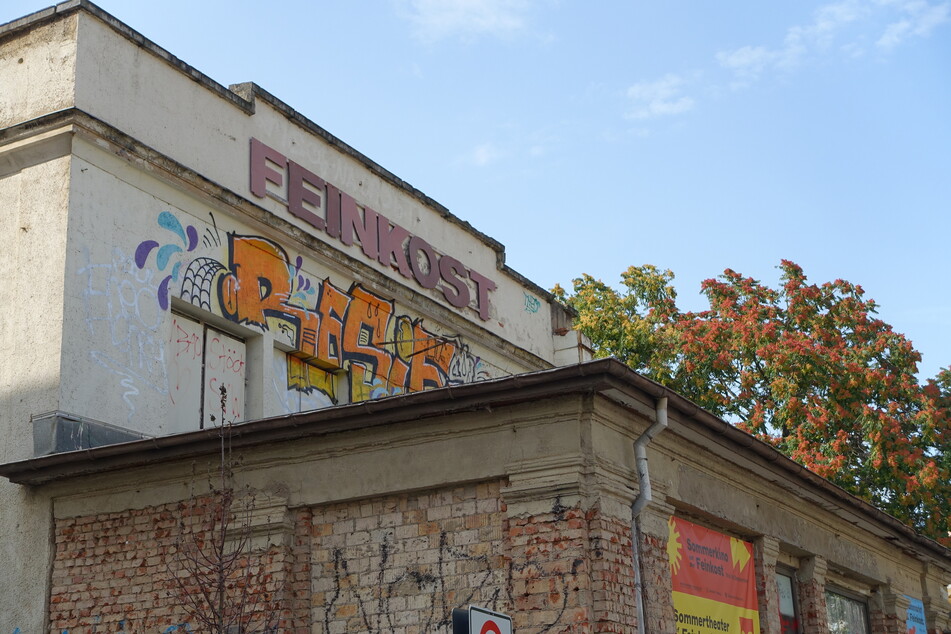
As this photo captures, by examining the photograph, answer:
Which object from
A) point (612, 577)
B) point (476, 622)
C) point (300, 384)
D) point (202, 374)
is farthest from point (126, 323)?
point (476, 622)

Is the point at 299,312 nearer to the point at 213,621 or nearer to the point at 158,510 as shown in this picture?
the point at 158,510

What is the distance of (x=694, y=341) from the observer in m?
29.5

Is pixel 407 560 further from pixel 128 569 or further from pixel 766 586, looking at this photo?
pixel 766 586

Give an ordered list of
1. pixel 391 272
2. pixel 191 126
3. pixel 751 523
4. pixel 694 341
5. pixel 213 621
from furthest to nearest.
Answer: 1. pixel 694 341
2. pixel 391 272
3. pixel 191 126
4. pixel 751 523
5. pixel 213 621

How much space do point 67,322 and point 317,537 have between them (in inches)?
153

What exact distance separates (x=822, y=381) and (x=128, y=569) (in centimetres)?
1920

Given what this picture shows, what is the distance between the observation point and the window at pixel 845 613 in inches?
609

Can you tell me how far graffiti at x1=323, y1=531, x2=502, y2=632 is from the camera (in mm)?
10570

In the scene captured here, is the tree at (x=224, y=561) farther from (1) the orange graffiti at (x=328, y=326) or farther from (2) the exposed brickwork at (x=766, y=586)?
(2) the exposed brickwork at (x=766, y=586)

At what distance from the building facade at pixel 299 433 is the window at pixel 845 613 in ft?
0.14

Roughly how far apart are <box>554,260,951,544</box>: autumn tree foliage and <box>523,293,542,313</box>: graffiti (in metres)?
7.82

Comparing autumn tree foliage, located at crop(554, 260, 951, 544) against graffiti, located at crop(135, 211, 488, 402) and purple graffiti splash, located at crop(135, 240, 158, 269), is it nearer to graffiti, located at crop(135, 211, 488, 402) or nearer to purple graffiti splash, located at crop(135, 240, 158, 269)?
graffiti, located at crop(135, 211, 488, 402)

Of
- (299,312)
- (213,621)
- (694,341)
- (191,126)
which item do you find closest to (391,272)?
(299,312)

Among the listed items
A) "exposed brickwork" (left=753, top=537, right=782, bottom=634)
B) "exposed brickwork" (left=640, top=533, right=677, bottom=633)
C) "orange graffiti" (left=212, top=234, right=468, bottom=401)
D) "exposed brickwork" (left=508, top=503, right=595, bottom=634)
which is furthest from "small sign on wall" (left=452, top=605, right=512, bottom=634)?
"orange graffiti" (left=212, top=234, right=468, bottom=401)
